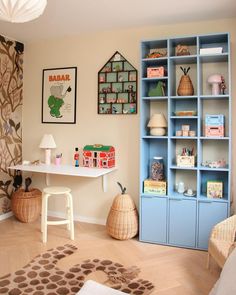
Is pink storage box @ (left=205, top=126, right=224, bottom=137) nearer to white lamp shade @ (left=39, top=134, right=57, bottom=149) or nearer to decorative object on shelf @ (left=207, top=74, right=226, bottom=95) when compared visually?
decorative object on shelf @ (left=207, top=74, right=226, bottom=95)

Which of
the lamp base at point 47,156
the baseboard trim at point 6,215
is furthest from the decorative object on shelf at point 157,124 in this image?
the baseboard trim at point 6,215

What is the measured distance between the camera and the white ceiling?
9.14 feet

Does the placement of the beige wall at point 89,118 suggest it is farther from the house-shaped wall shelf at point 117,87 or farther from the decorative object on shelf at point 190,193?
the decorative object on shelf at point 190,193

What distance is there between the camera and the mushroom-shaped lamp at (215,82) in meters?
2.97

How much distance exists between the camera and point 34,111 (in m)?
4.10

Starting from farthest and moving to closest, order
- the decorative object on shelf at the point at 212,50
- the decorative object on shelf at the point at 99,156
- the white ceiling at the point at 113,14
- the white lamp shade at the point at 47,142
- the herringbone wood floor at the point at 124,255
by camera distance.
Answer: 1. the white lamp shade at the point at 47,142
2. the decorative object on shelf at the point at 99,156
3. the decorative object on shelf at the point at 212,50
4. the white ceiling at the point at 113,14
5. the herringbone wood floor at the point at 124,255

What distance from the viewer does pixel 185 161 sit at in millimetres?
3088

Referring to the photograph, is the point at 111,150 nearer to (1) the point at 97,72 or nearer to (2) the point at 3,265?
(1) the point at 97,72

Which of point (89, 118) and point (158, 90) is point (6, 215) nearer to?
point (89, 118)

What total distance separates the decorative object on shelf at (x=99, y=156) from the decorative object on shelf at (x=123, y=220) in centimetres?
48

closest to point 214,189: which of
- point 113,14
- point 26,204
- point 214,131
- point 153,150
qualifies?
point 214,131

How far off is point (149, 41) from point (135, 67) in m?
0.44

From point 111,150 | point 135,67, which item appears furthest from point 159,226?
point 135,67

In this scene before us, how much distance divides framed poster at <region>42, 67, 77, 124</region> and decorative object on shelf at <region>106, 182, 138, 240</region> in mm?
1294
